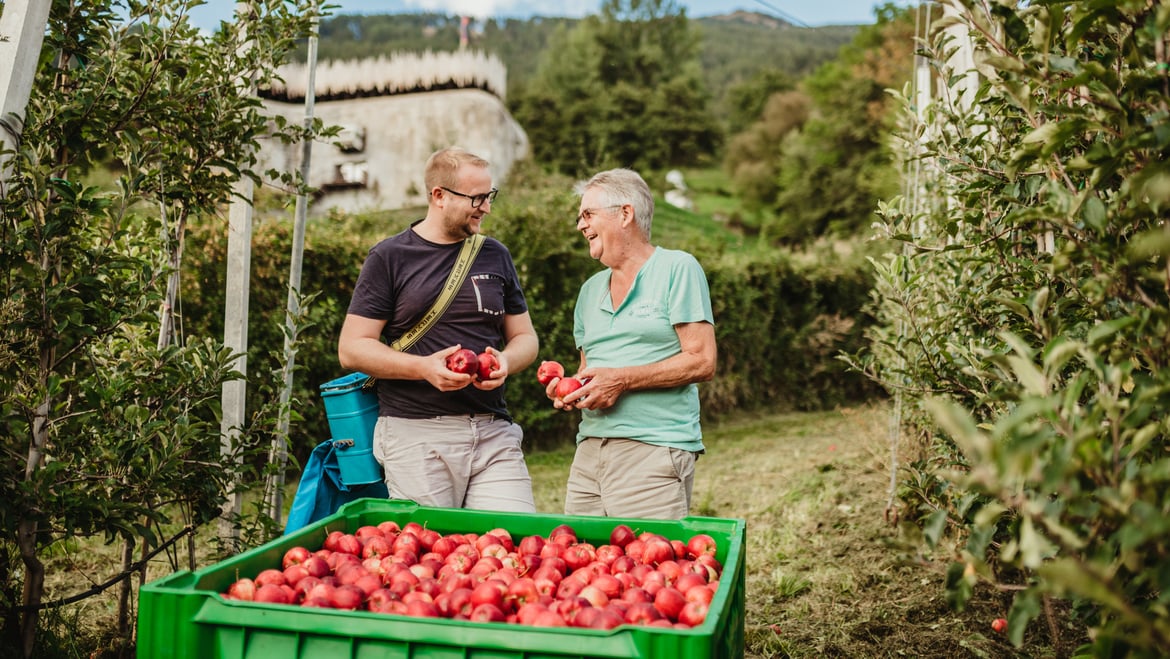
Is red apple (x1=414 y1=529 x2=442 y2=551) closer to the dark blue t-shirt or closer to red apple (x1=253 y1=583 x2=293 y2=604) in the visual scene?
red apple (x1=253 y1=583 x2=293 y2=604)

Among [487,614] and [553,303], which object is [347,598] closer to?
[487,614]

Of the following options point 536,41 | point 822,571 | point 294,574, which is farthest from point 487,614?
point 536,41

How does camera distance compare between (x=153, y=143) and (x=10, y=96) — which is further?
(x=153, y=143)

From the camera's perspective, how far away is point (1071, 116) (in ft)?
5.52

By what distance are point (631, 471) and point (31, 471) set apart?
1.83m

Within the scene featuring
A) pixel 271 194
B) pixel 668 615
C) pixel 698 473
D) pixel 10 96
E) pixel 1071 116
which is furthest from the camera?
pixel 271 194

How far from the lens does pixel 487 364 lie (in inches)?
119

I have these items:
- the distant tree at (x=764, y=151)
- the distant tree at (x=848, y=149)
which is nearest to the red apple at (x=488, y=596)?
the distant tree at (x=848, y=149)

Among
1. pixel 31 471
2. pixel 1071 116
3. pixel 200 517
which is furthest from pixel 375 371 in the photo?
pixel 1071 116

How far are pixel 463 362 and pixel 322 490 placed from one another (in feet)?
2.68

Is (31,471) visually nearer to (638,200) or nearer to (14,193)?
(14,193)

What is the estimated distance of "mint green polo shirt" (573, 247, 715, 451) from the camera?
3014mm

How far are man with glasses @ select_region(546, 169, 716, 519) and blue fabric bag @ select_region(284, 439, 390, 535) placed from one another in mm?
803

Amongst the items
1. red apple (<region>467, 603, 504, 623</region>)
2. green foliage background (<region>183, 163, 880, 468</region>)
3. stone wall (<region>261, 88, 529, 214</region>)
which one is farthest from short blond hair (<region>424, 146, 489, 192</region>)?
stone wall (<region>261, 88, 529, 214</region>)
